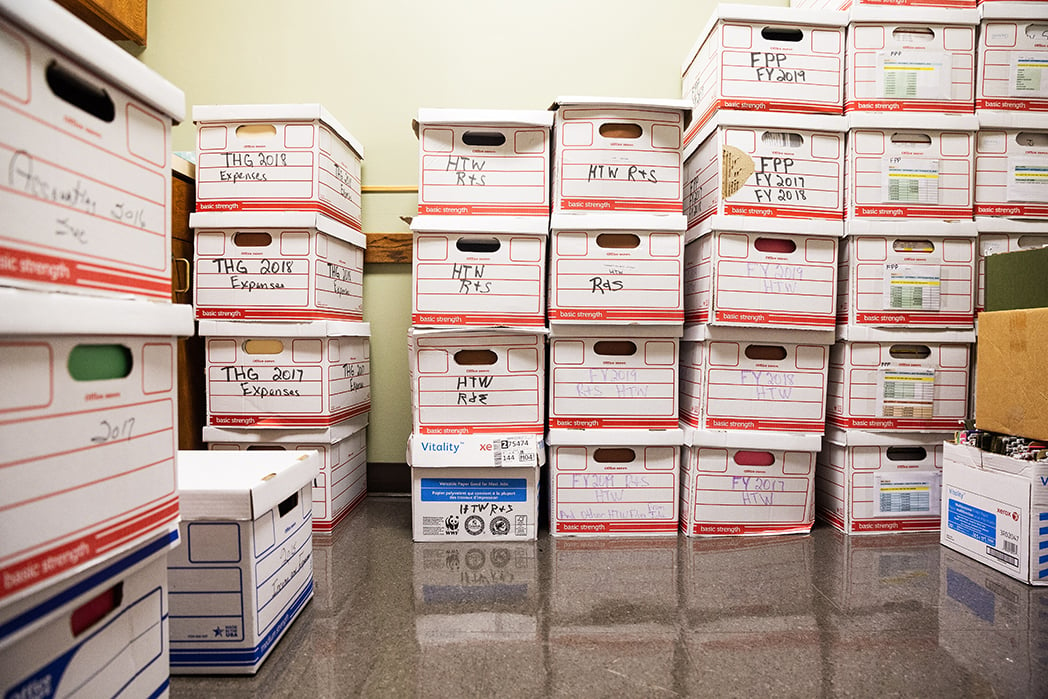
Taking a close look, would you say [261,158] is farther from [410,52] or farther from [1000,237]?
[1000,237]

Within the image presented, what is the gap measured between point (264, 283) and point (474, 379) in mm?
579

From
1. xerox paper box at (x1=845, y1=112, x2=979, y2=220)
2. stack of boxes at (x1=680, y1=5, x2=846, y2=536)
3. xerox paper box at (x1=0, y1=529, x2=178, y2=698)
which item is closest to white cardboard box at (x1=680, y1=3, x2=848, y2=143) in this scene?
stack of boxes at (x1=680, y1=5, x2=846, y2=536)

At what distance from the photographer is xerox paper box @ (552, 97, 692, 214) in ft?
4.80

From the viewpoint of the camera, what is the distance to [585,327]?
148 cm

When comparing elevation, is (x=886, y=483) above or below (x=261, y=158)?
below

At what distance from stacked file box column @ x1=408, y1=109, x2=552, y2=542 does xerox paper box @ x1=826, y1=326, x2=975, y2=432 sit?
777mm

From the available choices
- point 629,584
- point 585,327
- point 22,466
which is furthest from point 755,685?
point 22,466

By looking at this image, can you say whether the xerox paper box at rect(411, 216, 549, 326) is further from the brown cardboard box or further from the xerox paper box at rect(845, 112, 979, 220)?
the brown cardboard box

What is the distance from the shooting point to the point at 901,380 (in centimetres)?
152

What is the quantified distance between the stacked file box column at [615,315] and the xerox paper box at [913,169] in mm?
452

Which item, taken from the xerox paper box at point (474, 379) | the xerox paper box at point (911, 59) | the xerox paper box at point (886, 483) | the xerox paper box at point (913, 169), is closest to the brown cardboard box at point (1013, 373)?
the xerox paper box at point (886, 483)

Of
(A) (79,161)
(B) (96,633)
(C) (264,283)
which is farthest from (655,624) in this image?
(C) (264,283)

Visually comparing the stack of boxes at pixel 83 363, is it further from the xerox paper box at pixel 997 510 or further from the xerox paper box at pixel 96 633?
the xerox paper box at pixel 997 510

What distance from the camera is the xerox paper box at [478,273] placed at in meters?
1.45
